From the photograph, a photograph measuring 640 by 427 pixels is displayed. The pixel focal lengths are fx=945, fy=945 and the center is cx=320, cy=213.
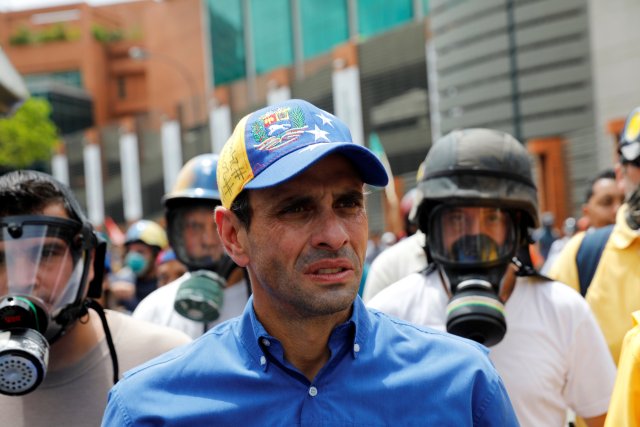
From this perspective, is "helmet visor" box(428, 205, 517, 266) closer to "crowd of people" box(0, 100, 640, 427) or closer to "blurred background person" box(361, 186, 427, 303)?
"crowd of people" box(0, 100, 640, 427)

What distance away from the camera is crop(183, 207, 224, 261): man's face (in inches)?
183

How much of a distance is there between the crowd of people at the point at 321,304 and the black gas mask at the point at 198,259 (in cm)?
1

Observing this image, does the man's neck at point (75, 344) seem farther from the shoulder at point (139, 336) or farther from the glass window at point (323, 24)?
the glass window at point (323, 24)

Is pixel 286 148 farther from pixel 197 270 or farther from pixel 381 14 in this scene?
pixel 381 14

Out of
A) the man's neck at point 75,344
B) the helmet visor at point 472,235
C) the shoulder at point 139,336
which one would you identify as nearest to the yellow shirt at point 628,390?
the helmet visor at point 472,235

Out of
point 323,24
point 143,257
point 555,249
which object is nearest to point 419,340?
point 143,257

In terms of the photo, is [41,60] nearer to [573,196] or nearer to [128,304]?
[573,196]

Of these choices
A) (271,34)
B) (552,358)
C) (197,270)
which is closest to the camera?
(552,358)

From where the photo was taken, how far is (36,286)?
9.18 feet

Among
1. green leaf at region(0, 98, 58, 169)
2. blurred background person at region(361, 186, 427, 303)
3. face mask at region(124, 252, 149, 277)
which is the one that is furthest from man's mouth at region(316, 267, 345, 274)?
green leaf at region(0, 98, 58, 169)

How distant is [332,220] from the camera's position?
2.06 meters

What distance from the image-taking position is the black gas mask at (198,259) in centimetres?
416

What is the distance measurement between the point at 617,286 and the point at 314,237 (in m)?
2.06

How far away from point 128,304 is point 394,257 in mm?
3725
